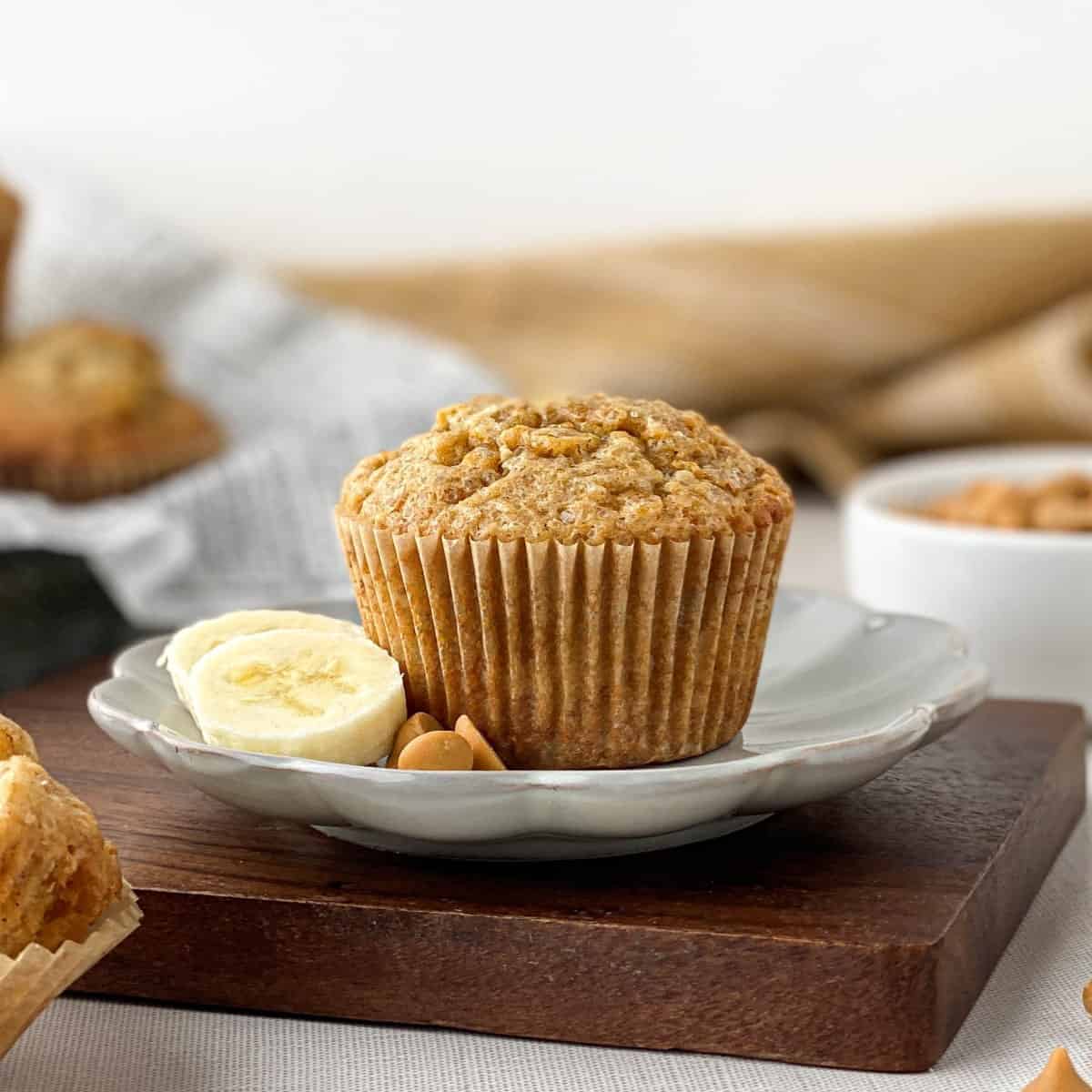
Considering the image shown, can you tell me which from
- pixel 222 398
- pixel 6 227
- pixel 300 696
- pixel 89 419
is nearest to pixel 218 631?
pixel 300 696

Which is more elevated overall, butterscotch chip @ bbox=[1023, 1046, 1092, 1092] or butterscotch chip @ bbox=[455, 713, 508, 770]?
butterscotch chip @ bbox=[455, 713, 508, 770]

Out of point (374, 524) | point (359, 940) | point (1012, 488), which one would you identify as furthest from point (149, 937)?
point (1012, 488)

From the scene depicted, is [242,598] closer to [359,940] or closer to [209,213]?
[359,940]

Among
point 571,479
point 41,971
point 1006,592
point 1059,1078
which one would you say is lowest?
point 1006,592

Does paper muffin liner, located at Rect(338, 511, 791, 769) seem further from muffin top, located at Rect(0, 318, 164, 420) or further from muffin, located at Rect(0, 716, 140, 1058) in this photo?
muffin top, located at Rect(0, 318, 164, 420)

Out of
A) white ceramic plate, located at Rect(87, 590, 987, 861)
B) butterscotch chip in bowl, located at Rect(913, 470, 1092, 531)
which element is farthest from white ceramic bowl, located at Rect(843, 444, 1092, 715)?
white ceramic plate, located at Rect(87, 590, 987, 861)

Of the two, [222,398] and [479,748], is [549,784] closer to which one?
[479,748]

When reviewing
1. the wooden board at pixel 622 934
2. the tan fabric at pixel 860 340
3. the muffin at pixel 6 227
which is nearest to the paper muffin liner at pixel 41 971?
the wooden board at pixel 622 934

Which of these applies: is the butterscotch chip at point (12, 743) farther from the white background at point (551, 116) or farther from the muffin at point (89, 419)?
the white background at point (551, 116)
